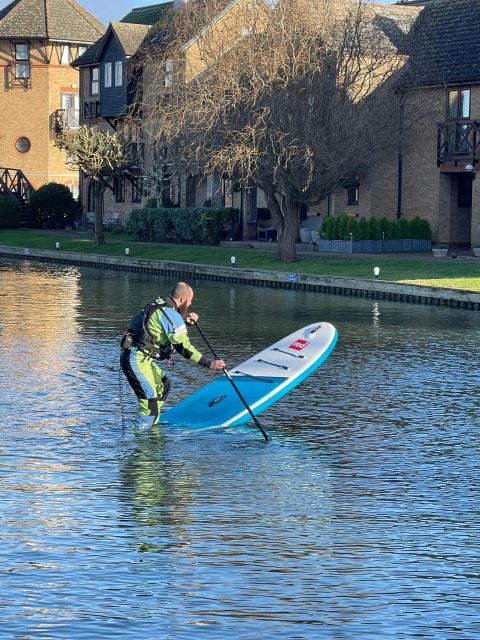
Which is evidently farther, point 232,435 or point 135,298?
point 135,298

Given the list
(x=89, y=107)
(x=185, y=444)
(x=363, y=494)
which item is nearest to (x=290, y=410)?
(x=185, y=444)

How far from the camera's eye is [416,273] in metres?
39.0

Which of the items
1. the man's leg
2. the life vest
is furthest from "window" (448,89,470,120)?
the life vest

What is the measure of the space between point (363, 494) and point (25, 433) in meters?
4.77

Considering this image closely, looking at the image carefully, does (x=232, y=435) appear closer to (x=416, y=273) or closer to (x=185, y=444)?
(x=185, y=444)

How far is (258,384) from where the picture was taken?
17.0 m

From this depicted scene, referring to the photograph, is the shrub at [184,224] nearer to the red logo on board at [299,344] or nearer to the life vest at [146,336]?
the red logo on board at [299,344]

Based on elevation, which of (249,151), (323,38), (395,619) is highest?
(323,38)

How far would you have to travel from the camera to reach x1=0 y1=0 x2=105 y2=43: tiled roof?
82500mm

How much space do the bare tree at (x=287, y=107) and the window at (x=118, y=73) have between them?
2163 cm

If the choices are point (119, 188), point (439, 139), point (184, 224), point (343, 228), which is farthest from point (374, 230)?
point (119, 188)

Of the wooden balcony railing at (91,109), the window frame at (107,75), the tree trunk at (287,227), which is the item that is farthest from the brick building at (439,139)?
the wooden balcony railing at (91,109)

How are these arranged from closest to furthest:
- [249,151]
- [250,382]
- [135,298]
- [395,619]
→ [395,619] → [250,382] → [135,298] → [249,151]

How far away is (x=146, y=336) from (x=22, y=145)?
2789 inches
